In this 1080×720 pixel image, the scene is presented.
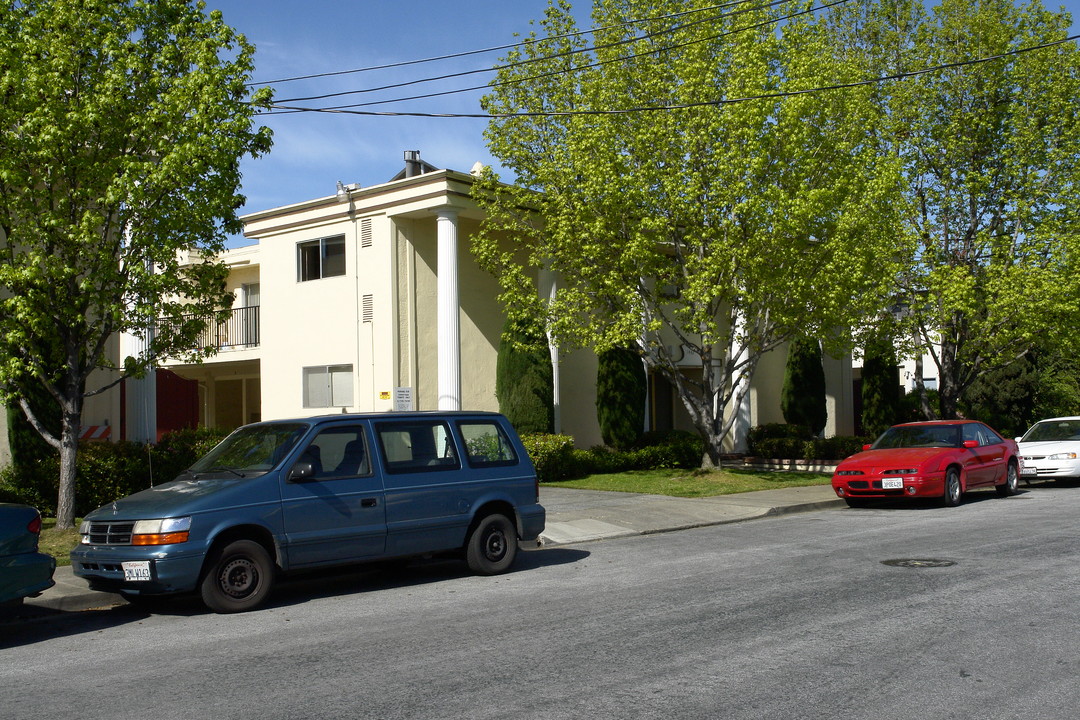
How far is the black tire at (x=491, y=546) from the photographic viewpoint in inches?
Result: 416

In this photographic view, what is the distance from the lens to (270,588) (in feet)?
30.0

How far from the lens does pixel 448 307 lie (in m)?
21.8

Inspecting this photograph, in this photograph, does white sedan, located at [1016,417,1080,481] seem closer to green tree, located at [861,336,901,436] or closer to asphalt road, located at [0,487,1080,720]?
green tree, located at [861,336,901,436]

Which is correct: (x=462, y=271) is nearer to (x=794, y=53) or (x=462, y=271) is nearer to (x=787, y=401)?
(x=794, y=53)

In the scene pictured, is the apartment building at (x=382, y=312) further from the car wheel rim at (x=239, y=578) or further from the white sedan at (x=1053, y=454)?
the car wheel rim at (x=239, y=578)

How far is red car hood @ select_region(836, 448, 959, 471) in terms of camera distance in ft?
53.8

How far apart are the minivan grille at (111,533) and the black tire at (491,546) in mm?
3395

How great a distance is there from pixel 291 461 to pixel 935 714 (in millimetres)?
6034

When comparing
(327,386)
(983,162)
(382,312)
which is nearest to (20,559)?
(382,312)

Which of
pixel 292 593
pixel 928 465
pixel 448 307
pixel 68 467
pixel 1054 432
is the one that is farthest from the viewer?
pixel 1054 432

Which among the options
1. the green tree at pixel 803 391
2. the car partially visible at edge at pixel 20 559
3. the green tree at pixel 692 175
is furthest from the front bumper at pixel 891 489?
the green tree at pixel 803 391

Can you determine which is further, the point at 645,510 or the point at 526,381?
the point at 526,381

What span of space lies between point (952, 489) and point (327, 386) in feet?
46.1

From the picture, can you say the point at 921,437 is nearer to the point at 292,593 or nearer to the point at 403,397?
the point at 403,397
